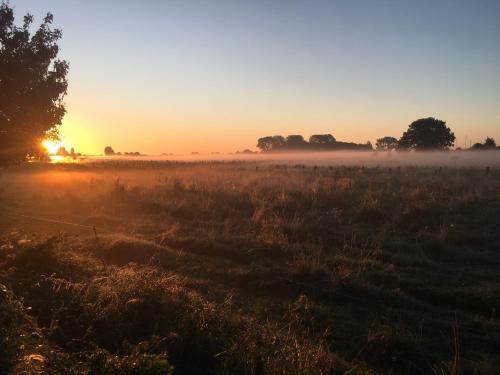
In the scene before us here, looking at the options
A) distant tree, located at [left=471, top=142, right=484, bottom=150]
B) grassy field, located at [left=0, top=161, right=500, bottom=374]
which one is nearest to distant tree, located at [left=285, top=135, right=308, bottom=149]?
distant tree, located at [left=471, top=142, right=484, bottom=150]

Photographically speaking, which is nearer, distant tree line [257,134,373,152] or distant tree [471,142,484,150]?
distant tree [471,142,484,150]

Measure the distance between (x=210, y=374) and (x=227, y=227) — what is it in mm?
10572

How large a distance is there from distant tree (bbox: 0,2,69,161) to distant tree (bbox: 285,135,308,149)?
156 meters

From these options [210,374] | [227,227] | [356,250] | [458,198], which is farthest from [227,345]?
[458,198]

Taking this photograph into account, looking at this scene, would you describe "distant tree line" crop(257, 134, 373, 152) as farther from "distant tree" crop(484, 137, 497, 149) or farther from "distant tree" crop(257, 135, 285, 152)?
"distant tree" crop(484, 137, 497, 149)

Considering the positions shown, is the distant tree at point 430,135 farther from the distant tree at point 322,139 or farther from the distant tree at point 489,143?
the distant tree at point 322,139

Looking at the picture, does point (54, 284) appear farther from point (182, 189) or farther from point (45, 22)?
point (182, 189)

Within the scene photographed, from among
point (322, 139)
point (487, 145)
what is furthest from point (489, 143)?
point (322, 139)

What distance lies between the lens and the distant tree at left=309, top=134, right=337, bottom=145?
169413 millimetres

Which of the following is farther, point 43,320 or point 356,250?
point 356,250

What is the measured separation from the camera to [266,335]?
6285 millimetres

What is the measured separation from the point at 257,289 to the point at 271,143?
6772 inches

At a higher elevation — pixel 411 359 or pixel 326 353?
A: pixel 326 353

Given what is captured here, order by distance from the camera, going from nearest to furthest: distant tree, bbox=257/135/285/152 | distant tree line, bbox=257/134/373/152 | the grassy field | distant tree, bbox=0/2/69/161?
the grassy field, distant tree, bbox=0/2/69/161, distant tree line, bbox=257/134/373/152, distant tree, bbox=257/135/285/152
